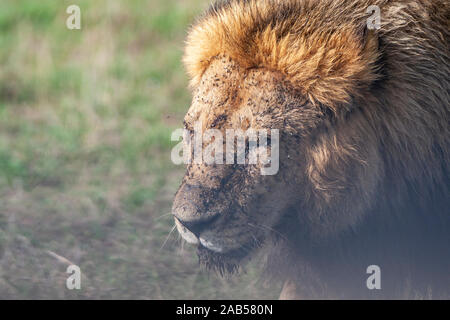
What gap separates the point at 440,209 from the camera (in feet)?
10.6

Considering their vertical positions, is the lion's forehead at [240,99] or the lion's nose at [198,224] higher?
the lion's forehead at [240,99]

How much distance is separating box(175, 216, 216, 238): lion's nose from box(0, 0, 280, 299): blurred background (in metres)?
0.63

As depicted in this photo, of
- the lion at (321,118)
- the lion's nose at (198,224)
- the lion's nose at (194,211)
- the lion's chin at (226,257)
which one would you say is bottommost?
the lion's chin at (226,257)

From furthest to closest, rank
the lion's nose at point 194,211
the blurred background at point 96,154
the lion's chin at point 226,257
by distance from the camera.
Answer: the blurred background at point 96,154 → the lion's chin at point 226,257 → the lion's nose at point 194,211

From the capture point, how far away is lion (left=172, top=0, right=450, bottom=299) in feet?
9.77

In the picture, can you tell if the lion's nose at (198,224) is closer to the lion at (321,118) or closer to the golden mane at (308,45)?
the lion at (321,118)

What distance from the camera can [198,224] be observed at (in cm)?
293

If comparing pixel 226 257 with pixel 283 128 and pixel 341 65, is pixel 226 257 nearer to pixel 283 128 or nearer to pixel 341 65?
pixel 283 128

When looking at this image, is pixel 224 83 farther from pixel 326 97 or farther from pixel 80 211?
pixel 80 211

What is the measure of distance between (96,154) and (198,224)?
3.04 meters

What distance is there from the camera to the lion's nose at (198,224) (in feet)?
9.59

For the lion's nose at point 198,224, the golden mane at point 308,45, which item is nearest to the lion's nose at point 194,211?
the lion's nose at point 198,224

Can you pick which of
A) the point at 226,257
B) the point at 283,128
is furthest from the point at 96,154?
the point at 283,128

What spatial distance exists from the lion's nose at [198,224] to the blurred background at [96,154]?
0.63 meters
